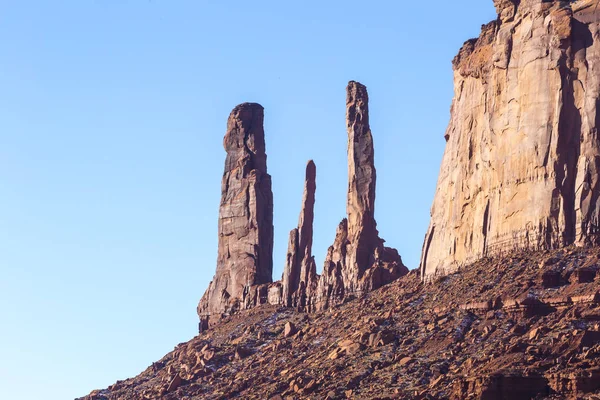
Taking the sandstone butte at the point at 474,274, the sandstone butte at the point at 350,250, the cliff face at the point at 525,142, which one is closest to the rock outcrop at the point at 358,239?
the sandstone butte at the point at 350,250

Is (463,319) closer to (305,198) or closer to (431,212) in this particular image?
(431,212)

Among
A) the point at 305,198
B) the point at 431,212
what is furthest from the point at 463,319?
the point at 305,198

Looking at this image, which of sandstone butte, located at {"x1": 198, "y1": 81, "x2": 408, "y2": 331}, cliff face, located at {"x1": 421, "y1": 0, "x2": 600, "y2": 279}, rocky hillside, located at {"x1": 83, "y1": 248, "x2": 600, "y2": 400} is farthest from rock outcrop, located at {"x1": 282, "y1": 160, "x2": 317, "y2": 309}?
cliff face, located at {"x1": 421, "y1": 0, "x2": 600, "y2": 279}

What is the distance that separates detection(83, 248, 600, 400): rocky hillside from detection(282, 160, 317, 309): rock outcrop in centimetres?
187

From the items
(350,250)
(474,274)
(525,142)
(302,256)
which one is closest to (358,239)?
(350,250)

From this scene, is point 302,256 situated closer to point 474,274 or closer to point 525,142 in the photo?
point 474,274

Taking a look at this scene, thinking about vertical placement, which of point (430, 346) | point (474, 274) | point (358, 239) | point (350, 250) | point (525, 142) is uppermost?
point (525, 142)

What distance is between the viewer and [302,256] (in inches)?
7480

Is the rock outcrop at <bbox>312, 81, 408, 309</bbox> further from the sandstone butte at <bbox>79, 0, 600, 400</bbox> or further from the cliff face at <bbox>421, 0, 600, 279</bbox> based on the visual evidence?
the cliff face at <bbox>421, 0, 600, 279</bbox>

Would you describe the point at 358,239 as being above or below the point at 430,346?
above

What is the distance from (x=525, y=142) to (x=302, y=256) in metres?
29.8

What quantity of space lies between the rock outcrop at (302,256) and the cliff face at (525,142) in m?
14.0

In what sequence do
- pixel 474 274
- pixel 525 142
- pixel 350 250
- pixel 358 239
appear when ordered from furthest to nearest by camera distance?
1. pixel 350 250
2. pixel 358 239
3. pixel 474 274
4. pixel 525 142

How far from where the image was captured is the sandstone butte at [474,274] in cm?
14975
